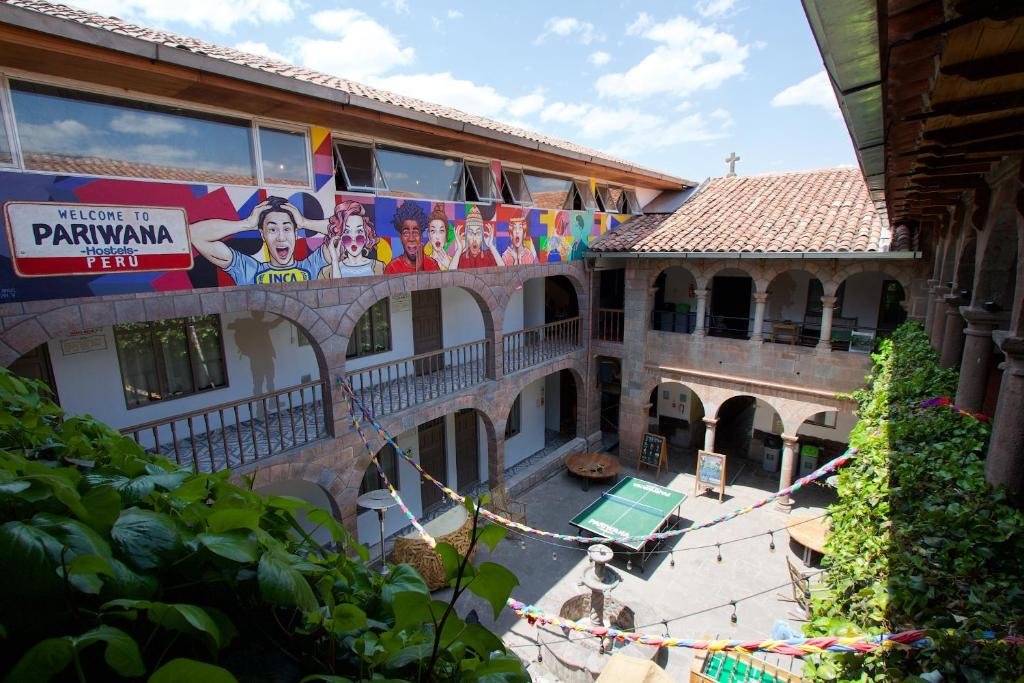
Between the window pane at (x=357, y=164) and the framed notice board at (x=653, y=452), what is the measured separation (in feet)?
33.6

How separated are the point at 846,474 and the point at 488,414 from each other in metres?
7.91

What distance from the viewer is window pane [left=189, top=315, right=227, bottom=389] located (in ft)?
28.4

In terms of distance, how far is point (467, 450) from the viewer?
45.2 feet

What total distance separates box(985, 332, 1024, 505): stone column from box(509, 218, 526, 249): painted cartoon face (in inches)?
359

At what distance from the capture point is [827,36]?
1.97 metres

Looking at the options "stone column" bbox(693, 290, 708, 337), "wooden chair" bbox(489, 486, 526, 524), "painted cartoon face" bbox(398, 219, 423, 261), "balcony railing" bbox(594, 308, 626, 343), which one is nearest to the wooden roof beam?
"painted cartoon face" bbox(398, 219, 423, 261)

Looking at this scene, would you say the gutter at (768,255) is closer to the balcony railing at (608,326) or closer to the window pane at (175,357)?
the balcony railing at (608,326)

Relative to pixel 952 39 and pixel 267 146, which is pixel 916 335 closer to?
pixel 952 39

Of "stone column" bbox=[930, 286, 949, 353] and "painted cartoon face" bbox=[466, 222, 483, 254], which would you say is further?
"painted cartoon face" bbox=[466, 222, 483, 254]

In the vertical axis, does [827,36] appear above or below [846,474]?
above

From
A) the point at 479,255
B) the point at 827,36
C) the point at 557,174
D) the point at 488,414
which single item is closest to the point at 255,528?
the point at 827,36

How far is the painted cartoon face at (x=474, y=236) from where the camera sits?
1071 centimetres

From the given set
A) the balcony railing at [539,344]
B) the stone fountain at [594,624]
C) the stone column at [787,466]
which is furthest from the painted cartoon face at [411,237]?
the stone column at [787,466]

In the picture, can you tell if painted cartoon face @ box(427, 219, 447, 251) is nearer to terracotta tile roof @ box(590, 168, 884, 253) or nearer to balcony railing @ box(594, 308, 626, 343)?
terracotta tile roof @ box(590, 168, 884, 253)
